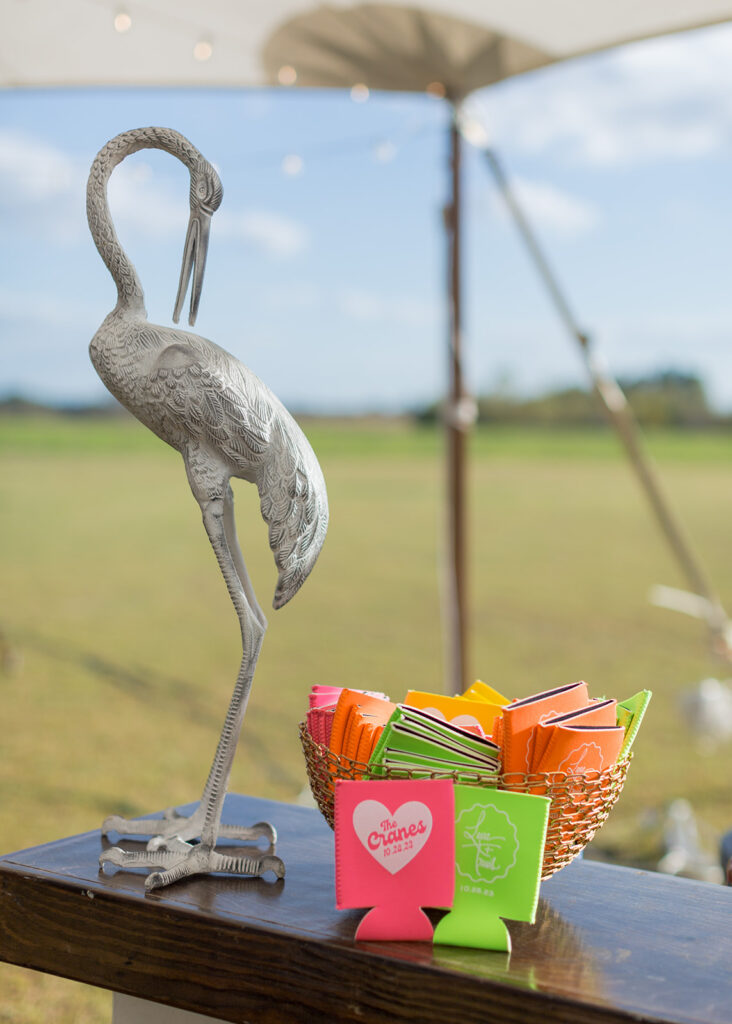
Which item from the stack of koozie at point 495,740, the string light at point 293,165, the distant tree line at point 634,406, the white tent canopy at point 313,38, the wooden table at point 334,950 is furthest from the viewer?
the distant tree line at point 634,406

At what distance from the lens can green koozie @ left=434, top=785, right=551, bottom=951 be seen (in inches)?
29.7

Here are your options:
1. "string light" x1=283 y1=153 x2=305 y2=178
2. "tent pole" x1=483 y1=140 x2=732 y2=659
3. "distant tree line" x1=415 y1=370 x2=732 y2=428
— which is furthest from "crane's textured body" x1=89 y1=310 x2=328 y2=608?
"distant tree line" x1=415 y1=370 x2=732 y2=428

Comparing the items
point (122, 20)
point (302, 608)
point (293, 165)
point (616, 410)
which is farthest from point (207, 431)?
point (302, 608)

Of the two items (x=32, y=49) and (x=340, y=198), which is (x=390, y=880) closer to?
(x=32, y=49)

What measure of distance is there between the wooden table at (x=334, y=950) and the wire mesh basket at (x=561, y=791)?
70 millimetres

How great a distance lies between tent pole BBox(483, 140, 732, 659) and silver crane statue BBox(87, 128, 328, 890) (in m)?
1.16

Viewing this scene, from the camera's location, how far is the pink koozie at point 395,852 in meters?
0.76

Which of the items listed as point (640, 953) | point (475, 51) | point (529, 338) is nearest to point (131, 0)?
point (475, 51)

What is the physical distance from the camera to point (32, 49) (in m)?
1.84

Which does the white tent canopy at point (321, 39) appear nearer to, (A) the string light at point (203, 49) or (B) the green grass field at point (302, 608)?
(A) the string light at point (203, 49)

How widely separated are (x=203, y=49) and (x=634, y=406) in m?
11.0

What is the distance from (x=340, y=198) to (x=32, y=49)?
36.3 feet

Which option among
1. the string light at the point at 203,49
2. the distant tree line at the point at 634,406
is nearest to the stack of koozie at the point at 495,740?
the string light at the point at 203,49

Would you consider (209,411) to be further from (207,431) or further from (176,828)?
(176,828)
